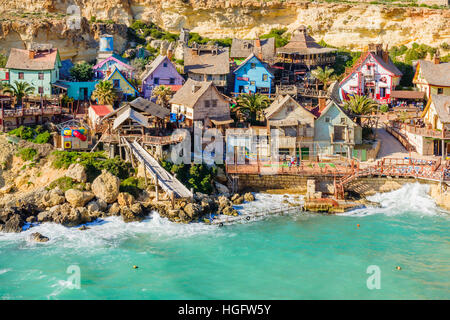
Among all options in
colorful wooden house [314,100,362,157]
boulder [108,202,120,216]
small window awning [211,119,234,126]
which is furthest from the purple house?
boulder [108,202,120,216]

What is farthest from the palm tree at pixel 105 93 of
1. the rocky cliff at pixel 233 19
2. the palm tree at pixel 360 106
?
the palm tree at pixel 360 106

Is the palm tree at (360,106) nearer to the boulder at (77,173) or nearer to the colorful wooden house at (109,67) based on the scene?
the colorful wooden house at (109,67)

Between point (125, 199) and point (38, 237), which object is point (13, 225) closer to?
point (38, 237)

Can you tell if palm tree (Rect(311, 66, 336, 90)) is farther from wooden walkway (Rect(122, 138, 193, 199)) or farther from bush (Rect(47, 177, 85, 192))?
bush (Rect(47, 177, 85, 192))
